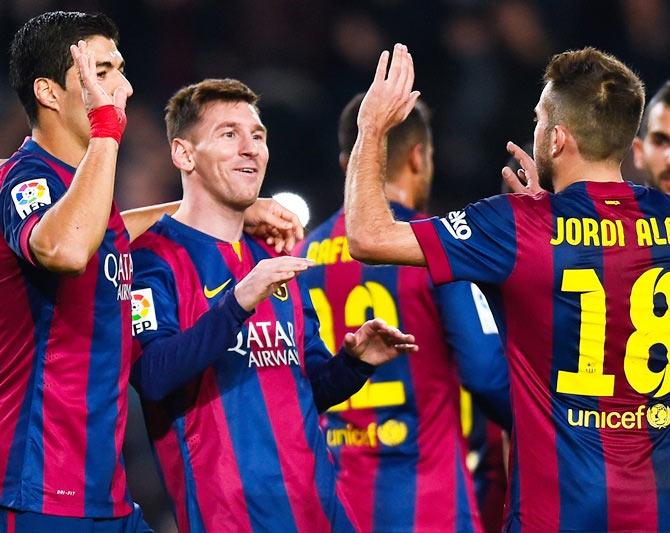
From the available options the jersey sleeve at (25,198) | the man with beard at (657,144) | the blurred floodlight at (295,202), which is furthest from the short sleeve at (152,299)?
the blurred floodlight at (295,202)

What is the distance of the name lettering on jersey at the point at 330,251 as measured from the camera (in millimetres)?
5562

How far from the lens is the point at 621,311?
3816mm

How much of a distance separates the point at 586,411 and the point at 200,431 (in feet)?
4.24

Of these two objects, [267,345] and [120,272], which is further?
[267,345]

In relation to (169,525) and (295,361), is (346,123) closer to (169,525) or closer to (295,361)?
(295,361)

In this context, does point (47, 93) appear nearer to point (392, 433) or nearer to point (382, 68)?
point (382, 68)

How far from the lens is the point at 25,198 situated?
3.63 metres

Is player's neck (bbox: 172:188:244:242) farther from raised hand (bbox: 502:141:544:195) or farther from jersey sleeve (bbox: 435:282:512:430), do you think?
jersey sleeve (bbox: 435:282:512:430)

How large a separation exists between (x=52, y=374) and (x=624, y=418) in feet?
5.85

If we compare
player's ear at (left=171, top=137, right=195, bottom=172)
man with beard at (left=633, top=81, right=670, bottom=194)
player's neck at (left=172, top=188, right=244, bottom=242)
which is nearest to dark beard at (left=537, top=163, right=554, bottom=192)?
player's neck at (left=172, top=188, right=244, bottom=242)

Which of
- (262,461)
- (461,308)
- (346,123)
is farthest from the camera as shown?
(346,123)

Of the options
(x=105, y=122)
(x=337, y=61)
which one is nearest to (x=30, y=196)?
(x=105, y=122)

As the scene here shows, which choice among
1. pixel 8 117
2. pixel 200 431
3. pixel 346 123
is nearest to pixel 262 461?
pixel 200 431

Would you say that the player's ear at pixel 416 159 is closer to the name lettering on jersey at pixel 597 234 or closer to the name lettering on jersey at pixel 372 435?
the name lettering on jersey at pixel 372 435
